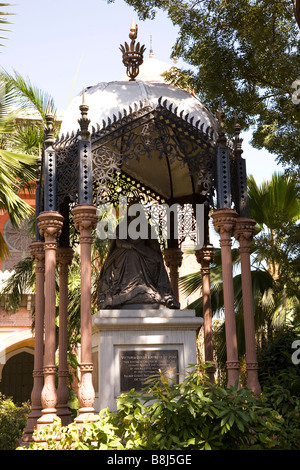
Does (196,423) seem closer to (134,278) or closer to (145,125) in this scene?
(134,278)

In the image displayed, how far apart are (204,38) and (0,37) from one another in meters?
4.51

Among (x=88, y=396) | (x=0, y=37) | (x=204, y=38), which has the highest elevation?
(x=204, y=38)

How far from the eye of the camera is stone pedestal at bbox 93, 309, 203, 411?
392 inches

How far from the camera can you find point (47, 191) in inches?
404

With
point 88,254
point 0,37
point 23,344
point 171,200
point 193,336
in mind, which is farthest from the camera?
point 23,344

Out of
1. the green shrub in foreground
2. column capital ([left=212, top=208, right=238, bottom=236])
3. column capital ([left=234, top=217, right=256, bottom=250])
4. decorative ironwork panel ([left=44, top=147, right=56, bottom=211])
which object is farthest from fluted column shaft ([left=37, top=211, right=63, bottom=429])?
column capital ([left=234, top=217, right=256, bottom=250])

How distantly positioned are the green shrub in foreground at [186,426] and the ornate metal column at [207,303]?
143 inches

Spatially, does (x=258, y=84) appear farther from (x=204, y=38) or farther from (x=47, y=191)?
(x=47, y=191)

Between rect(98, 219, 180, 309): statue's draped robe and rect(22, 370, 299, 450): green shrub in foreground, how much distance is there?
291cm

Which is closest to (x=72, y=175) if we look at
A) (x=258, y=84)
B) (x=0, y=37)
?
(x=0, y=37)

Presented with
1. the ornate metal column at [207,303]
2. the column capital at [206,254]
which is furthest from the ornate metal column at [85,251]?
the column capital at [206,254]

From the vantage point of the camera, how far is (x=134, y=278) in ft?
35.9

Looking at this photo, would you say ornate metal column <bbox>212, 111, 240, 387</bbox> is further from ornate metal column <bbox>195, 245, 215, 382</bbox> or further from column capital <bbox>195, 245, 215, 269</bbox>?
column capital <bbox>195, 245, 215, 269</bbox>

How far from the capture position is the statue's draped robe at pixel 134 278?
10.8m
